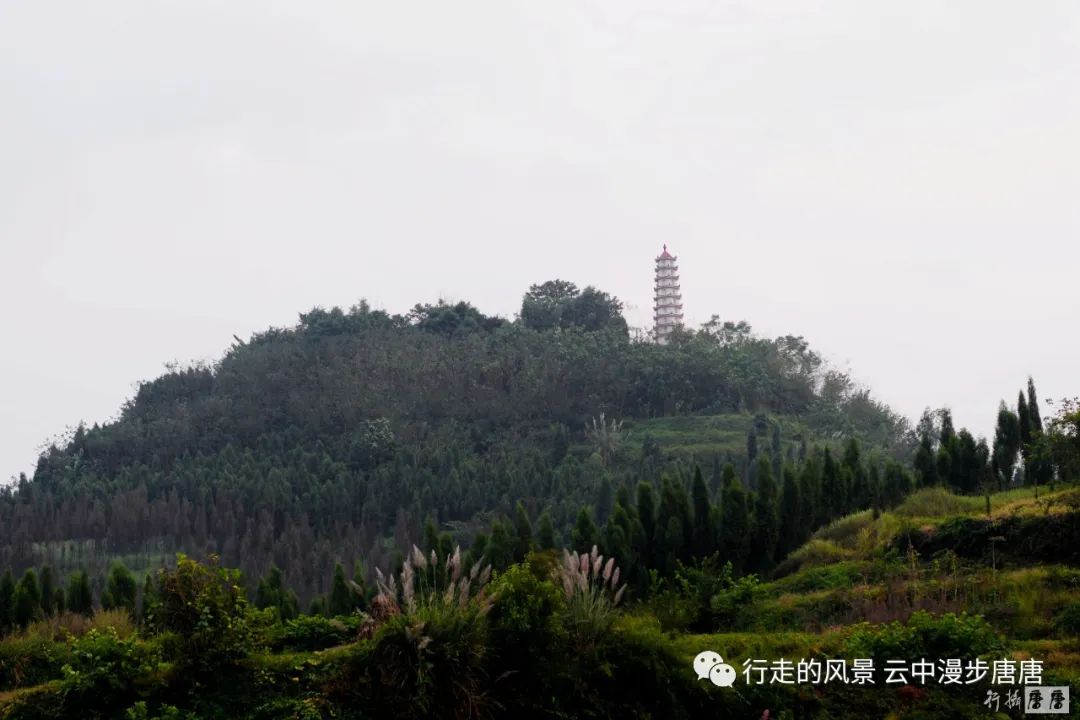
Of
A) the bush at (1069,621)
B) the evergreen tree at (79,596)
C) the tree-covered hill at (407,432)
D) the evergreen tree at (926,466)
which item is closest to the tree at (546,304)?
the tree-covered hill at (407,432)

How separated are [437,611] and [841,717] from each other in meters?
3.55

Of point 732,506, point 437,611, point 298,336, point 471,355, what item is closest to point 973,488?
point 732,506

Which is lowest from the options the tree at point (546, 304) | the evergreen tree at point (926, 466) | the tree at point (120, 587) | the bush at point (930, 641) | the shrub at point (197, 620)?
the tree at point (120, 587)

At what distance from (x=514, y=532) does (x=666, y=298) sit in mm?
48431

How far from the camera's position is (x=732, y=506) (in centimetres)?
2805

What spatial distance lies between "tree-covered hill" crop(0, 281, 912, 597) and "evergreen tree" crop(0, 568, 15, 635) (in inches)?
653

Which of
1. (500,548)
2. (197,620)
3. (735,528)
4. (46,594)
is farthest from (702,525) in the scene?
(197,620)

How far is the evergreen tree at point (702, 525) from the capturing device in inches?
1113

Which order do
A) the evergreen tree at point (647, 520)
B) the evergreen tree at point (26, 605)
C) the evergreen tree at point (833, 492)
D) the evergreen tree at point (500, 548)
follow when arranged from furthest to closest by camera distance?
the evergreen tree at point (833, 492), the evergreen tree at point (647, 520), the evergreen tree at point (500, 548), the evergreen tree at point (26, 605)

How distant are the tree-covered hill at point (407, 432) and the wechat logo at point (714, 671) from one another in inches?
1107

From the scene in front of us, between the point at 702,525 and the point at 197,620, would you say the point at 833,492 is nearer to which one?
the point at 702,525

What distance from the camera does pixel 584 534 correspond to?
1106 inches

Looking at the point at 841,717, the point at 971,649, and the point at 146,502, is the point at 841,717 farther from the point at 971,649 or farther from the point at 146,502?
the point at 146,502

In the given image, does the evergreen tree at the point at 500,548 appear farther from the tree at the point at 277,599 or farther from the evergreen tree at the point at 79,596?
the evergreen tree at the point at 79,596
